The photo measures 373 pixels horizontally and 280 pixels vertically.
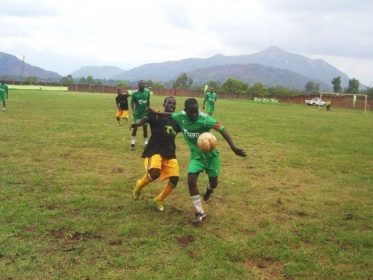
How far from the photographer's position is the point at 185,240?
264 inches

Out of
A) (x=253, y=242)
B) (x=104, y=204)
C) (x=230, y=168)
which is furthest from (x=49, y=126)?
(x=253, y=242)

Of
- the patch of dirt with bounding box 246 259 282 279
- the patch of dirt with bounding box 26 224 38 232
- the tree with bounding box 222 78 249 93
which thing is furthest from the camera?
the tree with bounding box 222 78 249 93

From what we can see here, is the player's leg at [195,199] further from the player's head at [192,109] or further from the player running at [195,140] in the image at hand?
the player's head at [192,109]

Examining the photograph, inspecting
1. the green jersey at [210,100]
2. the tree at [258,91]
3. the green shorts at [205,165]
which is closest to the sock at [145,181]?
the green shorts at [205,165]

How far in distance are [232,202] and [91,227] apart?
290 cm

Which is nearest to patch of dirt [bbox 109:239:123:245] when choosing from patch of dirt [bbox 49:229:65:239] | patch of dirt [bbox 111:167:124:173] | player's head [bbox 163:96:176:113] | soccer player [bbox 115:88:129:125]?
patch of dirt [bbox 49:229:65:239]

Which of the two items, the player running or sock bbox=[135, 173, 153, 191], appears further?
sock bbox=[135, 173, 153, 191]

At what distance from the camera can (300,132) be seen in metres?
22.2

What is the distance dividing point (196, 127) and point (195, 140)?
221mm

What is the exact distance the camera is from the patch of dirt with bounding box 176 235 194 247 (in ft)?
21.5

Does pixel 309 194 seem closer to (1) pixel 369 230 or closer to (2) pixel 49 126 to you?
(1) pixel 369 230

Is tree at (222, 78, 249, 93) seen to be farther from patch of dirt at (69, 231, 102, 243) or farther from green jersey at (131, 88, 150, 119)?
patch of dirt at (69, 231, 102, 243)

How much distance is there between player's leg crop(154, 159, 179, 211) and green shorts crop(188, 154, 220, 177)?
488 millimetres

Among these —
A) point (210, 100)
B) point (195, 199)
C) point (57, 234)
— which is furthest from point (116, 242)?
point (210, 100)
